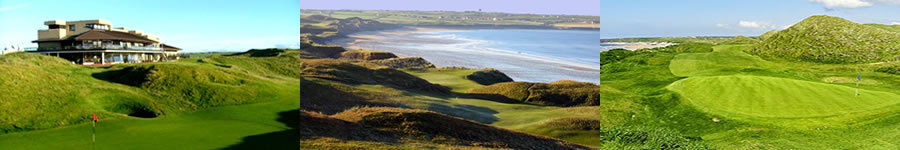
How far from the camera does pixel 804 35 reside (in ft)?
64.4

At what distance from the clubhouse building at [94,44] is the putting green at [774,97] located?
114ft

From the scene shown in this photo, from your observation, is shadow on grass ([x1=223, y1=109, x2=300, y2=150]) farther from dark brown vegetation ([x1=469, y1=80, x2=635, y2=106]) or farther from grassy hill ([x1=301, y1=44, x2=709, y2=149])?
dark brown vegetation ([x1=469, y1=80, x2=635, y2=106])

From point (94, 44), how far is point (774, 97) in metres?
38.2

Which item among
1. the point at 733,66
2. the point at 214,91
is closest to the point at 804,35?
the point at 733,66

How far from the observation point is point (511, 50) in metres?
7.05

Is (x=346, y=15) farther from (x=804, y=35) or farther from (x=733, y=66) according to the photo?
(x=804, y=35)

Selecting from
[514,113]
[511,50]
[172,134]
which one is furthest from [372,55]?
[172,134]

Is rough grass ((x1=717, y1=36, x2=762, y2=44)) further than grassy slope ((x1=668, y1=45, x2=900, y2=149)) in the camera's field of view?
Yes

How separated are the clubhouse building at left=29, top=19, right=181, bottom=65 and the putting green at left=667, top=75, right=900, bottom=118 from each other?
1372 inches

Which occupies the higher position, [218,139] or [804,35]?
[804,35]

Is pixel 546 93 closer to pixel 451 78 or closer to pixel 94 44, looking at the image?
pixel 451 78

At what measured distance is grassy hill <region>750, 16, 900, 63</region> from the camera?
17.8 metres

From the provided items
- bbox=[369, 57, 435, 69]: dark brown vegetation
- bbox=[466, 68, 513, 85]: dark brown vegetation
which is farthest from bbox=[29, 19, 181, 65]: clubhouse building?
bbox=[466, 68, 513, 85]: dark brown vegetation

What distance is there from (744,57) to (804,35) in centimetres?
220
